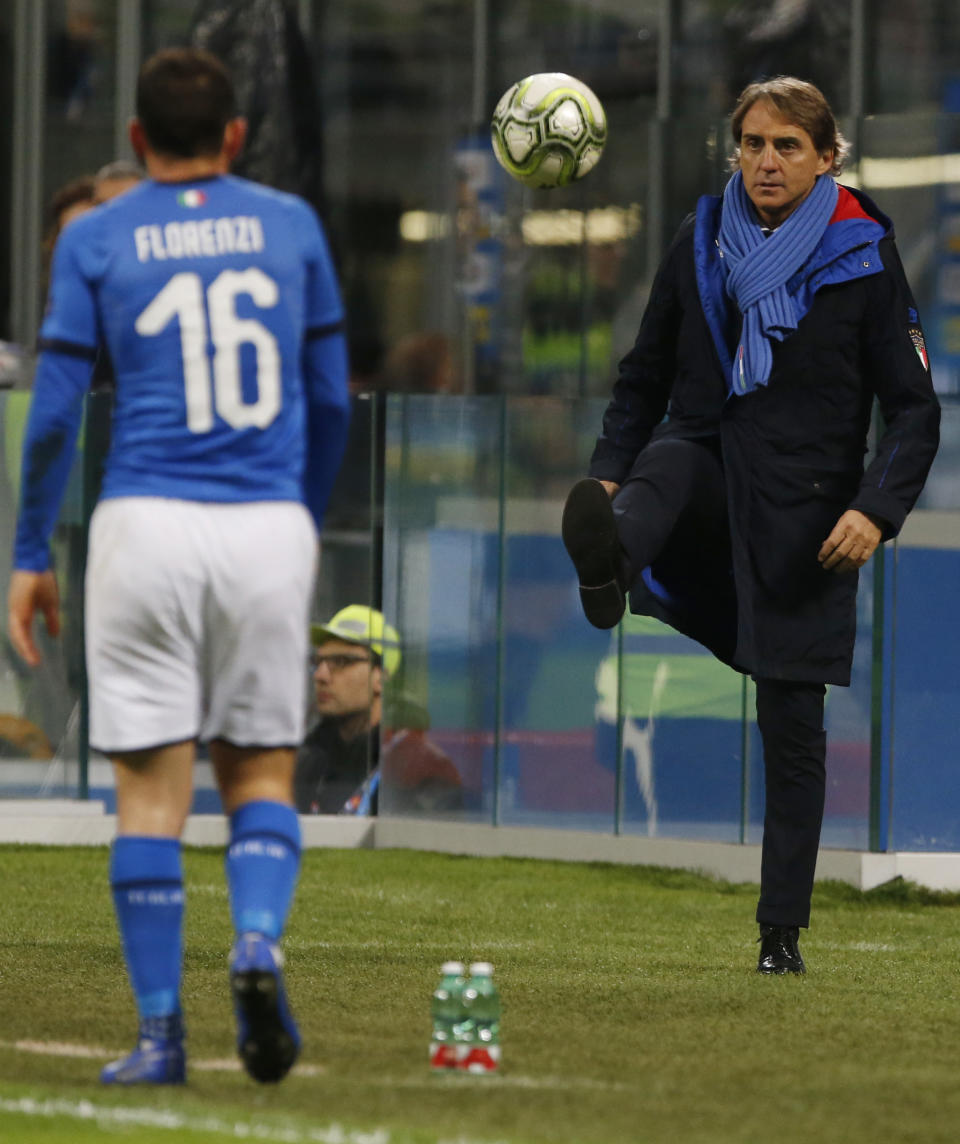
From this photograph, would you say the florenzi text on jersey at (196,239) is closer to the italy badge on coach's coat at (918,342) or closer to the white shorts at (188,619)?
the white shorts at (188,619)

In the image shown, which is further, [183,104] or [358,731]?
[358,731]

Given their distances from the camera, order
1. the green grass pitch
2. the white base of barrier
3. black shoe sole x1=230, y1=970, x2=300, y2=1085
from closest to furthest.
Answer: the green grass pitch < black shoe sole x1=230, y1=970, x2=300, y2=1085 < the white base of barrier

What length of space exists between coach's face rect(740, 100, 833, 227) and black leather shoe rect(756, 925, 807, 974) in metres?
1.77

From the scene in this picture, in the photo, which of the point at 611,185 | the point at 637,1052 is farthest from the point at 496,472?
the point at 637,1052

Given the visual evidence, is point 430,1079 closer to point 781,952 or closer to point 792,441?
point 781,952

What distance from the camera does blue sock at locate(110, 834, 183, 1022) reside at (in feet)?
14.0

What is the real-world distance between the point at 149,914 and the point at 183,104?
1.38 metres

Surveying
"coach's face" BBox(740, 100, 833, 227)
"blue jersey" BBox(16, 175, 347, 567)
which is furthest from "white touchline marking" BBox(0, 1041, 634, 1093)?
"coach's face" BBox(740, 100, 833, 227)

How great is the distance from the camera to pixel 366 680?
10250 millimetres

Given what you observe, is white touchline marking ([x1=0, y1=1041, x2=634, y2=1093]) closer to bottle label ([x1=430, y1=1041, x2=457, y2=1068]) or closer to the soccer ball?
bottle label ([x1=430, y1=1041, x2=457, y2=1068])

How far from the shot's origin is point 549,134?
8148 millimetres

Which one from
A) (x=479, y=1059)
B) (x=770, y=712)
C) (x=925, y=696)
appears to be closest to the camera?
(x=479, y=1059)

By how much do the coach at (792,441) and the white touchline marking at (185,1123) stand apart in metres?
2.44

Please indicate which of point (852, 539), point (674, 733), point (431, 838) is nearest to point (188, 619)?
point (852, 539)
